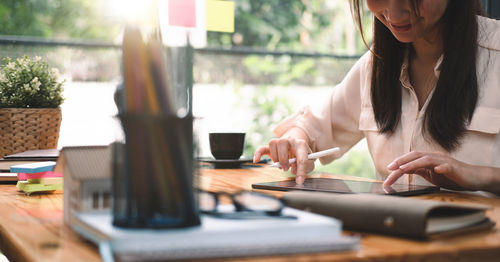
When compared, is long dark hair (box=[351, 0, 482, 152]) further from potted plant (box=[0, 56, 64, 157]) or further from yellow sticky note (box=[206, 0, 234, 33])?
potted plant (box=[0, 56, 64, 157])

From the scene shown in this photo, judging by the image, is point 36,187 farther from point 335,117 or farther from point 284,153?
point 335,117

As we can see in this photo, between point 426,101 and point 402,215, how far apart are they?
861 mm

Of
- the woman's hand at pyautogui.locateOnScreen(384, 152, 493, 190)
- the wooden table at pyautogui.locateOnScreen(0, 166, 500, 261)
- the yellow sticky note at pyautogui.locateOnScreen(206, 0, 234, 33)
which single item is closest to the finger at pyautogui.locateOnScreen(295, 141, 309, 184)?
the woman's hand at pyautogui.locateOnScreen(384, 152, 493, 190)

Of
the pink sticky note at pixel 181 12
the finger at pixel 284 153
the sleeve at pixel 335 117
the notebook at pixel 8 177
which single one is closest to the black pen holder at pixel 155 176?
the finger at pixel 284 153

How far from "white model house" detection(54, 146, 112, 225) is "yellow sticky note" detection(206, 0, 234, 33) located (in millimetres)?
1384

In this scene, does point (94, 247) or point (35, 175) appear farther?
point (35, 175)

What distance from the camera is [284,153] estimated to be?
4.02 ft

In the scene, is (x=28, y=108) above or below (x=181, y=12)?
below

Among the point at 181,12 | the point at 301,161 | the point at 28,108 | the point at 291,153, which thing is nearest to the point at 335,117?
the point at 291,153

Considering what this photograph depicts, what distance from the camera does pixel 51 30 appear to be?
16.7 ft

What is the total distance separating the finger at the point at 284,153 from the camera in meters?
1.20

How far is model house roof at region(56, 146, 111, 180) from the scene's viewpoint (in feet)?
1.96

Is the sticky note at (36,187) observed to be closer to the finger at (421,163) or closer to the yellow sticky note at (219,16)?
the finger at (421,163)

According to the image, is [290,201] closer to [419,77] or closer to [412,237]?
[412,237]
